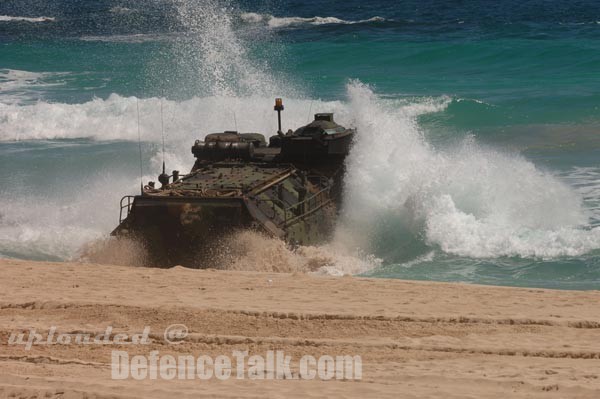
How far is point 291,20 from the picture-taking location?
51.2 meters

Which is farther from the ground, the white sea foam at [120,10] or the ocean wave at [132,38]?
the white sea foam at [120,10]

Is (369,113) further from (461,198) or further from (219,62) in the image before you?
(219,62)

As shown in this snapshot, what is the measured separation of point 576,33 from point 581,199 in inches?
878

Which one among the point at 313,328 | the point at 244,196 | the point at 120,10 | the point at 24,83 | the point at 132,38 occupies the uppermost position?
the point at 120,10

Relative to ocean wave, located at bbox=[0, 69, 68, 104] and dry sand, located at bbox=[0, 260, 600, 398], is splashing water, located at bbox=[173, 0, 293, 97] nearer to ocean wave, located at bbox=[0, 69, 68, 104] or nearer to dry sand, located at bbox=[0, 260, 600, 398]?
ocean wave, located at bbox=[0, 69, 68, 104]

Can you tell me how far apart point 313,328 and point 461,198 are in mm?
7811

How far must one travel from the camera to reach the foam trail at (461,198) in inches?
650

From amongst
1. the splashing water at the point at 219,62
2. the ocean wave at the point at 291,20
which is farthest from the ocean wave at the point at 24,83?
the ocean wave at the point at 291,20

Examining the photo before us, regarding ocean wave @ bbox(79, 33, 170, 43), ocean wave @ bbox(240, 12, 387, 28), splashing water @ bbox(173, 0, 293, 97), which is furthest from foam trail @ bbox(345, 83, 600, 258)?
ocean wave @ bbox(240, 12, 387, 28)

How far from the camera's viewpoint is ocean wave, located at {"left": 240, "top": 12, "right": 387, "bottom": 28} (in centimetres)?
4809

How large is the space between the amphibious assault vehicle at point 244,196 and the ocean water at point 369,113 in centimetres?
58

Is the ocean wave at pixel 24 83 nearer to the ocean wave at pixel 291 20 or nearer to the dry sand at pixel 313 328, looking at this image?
the ocean wave at pixel 291 20

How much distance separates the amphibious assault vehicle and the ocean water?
0.58 metres

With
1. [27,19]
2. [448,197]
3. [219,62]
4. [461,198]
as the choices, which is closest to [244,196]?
[448,197]
